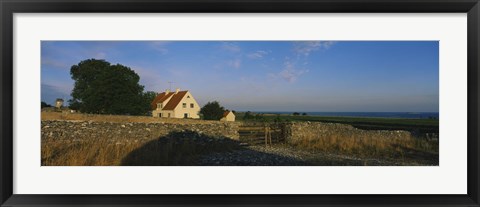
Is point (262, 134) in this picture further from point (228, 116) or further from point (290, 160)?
point (290, 160)

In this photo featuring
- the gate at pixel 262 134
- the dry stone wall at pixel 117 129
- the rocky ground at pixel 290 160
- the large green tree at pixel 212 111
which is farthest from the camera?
the gate at pixel 262 134

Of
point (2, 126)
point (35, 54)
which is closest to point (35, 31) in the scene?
point (35, 54)

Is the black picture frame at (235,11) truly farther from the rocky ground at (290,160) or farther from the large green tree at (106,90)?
the large green tree at (106,90)

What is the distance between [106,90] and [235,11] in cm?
446

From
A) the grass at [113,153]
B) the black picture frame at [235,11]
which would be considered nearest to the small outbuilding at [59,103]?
the grass at [113,153]

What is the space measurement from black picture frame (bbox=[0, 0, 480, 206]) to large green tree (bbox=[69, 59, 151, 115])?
0.94 meters

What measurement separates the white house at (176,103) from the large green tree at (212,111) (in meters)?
0.12

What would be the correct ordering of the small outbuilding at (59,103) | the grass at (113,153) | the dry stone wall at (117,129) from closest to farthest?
the grass at (113,153) → the small outbuilding at (59,103) → the dry stone wall at (117,129)

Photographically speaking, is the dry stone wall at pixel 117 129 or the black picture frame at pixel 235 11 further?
the dry stone wall at pixel 117 129

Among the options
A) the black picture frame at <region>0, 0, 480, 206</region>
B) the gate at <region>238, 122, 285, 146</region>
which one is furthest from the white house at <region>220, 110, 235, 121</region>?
the black picture frame at <region>0, 0, 480, 206</region>

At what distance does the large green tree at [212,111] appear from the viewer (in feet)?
16.7

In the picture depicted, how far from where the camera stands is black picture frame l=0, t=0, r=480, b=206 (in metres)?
3.15

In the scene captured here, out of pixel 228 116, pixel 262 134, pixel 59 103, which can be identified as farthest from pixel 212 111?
pixel 262 134

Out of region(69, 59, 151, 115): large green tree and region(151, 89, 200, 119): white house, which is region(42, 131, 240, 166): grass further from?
region(69, 59, 151, 115): large green tree
